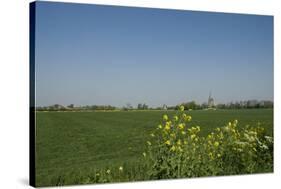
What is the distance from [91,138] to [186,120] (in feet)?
5.62

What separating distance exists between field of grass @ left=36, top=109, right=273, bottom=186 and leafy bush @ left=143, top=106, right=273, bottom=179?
180mm

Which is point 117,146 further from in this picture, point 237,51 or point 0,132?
point 237,51

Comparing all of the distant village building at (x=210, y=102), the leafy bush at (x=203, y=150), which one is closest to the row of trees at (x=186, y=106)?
the distant village building at (x=210, y=102)

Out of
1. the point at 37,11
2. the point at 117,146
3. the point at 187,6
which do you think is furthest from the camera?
the point at 187,6

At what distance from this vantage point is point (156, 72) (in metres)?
10.2

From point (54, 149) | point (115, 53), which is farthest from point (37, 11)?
point (54, 149)

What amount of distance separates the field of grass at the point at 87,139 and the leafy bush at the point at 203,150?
180 mm

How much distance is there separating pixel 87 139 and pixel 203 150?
2046 millimetres

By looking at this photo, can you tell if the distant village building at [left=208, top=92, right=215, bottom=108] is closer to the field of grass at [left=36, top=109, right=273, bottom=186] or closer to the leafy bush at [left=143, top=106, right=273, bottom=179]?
the field of grass at [left=36, top=109, right=273, bottom=186]

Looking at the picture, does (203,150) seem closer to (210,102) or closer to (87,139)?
(210,102)

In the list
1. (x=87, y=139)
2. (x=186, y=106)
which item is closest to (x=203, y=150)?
(x=186, y=106)

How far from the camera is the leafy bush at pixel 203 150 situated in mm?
10133

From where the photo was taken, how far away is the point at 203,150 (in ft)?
34.6

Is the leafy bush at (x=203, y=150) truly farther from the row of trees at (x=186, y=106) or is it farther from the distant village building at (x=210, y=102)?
the distant village building at (x=210, y=102)
